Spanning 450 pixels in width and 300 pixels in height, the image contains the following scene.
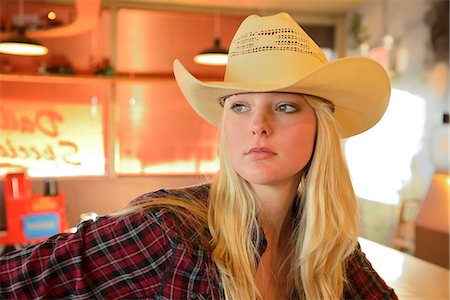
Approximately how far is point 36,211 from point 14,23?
6.73ft

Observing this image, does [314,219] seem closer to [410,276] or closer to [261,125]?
[261,125]

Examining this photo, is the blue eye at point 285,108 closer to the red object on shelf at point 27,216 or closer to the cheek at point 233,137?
the cheek at point 233,137

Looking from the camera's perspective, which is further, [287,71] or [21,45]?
[21,45]

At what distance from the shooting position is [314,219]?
1.06 m

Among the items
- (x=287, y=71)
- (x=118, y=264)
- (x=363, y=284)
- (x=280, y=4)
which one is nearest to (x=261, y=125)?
(x=287, y=71)

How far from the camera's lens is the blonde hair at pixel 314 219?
39.2 inches

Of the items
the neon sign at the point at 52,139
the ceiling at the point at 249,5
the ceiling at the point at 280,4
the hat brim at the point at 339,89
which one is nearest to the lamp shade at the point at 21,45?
the neon sign at the point at 52,139

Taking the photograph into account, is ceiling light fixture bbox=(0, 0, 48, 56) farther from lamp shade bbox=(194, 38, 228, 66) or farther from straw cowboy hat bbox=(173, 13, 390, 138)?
straw cowboy hat bbox=(173, 13, 390, 138)

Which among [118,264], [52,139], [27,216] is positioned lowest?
[27,216]

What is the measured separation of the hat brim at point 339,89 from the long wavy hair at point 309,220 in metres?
0.05

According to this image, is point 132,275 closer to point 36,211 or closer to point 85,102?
point 36,211

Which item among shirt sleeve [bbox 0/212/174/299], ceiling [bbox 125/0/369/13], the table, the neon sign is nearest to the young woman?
shirt sleeve [bbox 0/212/174/299]

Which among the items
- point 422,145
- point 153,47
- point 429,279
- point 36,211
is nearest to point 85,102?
point 153,47

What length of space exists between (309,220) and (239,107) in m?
0.31
